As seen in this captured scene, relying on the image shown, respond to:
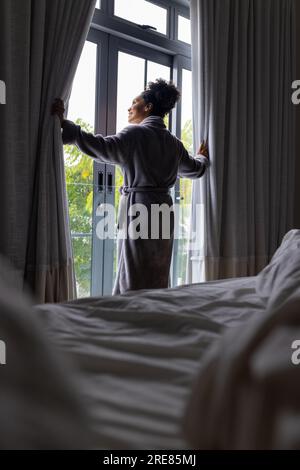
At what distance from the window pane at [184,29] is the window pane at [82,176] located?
0.79 meters

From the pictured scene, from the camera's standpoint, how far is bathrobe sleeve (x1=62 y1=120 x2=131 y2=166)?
2.30 metres

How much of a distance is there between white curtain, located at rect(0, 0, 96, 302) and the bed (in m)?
0.77

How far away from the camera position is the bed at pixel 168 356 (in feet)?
1.91

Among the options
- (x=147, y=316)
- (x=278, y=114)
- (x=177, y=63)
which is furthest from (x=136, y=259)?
(x=278, y=114)

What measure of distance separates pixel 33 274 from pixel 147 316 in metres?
1.06

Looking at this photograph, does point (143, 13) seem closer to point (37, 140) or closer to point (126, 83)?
point (126, 83)

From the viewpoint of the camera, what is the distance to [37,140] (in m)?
2.20

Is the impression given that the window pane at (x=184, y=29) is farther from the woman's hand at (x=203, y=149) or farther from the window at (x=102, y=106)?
the woman's hand at (x=203, y=149)

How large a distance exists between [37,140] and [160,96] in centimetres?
83

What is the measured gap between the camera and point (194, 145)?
3.10 metres

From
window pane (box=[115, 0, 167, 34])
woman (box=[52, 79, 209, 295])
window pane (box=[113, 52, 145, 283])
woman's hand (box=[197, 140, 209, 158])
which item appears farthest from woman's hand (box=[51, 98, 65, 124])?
woman's hand (box=[197, 140, 209, 158])

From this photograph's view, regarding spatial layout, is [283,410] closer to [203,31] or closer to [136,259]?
[136,259]

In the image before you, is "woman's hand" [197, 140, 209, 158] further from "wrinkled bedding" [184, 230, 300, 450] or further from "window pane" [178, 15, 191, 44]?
"wrinkled bedding" [184, 230, 300, 450]

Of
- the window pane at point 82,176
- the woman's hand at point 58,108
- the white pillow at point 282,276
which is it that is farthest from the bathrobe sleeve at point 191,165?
the white pillow at point 282,276
